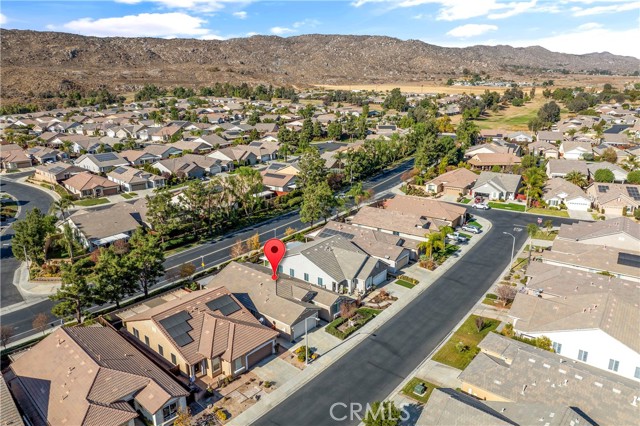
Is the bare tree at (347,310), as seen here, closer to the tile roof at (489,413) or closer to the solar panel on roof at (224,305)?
the solar panel on roof at (224,305)

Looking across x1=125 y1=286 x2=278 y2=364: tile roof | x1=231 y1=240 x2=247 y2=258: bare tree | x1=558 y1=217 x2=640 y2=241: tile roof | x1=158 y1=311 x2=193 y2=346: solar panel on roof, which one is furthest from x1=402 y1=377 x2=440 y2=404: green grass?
x1=558 y1=217 x2=640 y2=241: tile roof

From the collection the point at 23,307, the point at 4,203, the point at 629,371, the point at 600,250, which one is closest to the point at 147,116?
the point at 4,203

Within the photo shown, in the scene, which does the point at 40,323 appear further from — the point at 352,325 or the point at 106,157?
the point at 106,157

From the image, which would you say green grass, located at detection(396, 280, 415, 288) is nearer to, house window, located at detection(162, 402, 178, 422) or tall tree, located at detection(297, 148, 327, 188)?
house window, located at detection(162, 402, 178, 422)

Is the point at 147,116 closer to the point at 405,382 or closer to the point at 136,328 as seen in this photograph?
the point at 136,328

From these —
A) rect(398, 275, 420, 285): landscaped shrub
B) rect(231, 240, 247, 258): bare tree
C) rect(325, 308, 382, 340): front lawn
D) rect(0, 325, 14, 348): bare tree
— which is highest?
rect(0, 325, 14, 348): bare tree

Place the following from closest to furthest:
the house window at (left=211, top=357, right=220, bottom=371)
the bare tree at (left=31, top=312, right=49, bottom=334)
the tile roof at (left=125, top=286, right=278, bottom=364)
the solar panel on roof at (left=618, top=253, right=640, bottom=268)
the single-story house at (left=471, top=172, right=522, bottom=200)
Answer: the house window at (left=211, top=357, right=220, bottom=371), the tile roof at (left=125, top=286, right=278, bottom=364), the bare tree at (left=31, top=312, right=49, bottom=334), the solar panel on roof at (left=618, top=253, right=640, bottom=268), the single-story house at (left=471, top=172, right=522, bottom=200)
